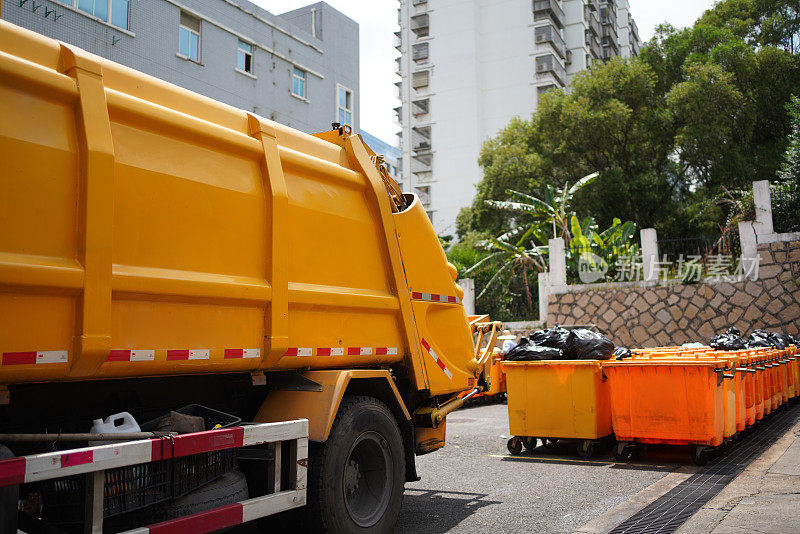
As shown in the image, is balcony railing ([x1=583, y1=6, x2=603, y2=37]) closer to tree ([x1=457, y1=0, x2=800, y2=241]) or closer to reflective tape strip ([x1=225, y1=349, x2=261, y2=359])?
tree ([x1=457, y1=0, x2=800, y2=241])

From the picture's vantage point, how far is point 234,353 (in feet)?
12.6

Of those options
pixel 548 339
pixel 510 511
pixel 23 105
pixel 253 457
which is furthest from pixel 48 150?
pixel 548 339

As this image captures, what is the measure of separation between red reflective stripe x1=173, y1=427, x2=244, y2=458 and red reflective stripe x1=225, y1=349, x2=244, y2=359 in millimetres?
450

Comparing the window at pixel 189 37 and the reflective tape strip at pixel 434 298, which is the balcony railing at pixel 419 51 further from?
the reflective tape strip at pixel 434 298

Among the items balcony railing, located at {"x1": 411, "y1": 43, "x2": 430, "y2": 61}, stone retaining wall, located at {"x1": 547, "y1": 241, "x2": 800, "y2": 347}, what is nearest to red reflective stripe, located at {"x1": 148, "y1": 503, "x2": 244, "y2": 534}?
stone retaining wall, located at {"x1": 547, "y1": 241, "x2": 800, "y2": 347}

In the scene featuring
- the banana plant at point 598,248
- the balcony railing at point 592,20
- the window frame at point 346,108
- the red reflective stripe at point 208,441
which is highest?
the balcony railing at point 592,20

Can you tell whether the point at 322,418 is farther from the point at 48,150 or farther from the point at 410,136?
the point at 410,136

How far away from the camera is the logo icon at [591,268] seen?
18562 millimetres

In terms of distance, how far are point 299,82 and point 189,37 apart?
4747 millimetres

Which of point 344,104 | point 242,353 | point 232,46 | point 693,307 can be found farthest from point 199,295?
point 344,104

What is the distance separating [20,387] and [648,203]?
2595 cm

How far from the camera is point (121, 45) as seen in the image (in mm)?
16359

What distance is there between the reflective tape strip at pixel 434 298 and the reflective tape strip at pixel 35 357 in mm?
2904

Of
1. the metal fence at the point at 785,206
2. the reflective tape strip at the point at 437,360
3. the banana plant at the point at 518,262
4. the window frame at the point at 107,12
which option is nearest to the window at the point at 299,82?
the window frame at the point at 107,12
